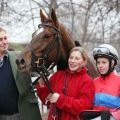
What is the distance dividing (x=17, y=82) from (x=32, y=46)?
46 cm

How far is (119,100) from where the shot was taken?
130 inches

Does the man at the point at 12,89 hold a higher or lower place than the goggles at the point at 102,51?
lower

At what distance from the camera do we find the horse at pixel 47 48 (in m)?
3.70

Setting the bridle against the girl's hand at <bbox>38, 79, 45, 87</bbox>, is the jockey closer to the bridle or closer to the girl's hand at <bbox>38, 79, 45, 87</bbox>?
the bridle

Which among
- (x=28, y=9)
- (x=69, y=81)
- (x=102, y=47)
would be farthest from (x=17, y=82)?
(x=28, y=9)

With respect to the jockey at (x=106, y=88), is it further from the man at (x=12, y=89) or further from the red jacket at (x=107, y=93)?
the man at (x=12, y=89)

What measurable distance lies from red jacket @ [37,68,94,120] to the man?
1.01 feet

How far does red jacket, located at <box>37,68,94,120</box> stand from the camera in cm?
350

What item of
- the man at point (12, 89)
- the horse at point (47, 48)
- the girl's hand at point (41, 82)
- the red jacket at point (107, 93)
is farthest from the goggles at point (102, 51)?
the man at point (12, 89)

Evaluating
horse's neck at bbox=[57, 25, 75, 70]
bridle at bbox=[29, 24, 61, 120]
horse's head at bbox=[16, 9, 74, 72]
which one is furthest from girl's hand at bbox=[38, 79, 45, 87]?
horse's neck at bbox=[57, 25, 75, 70]

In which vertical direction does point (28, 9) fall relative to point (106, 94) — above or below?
above

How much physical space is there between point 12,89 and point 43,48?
24.0 inches

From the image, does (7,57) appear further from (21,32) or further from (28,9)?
(21,32)

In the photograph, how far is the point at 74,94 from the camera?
360 cm
